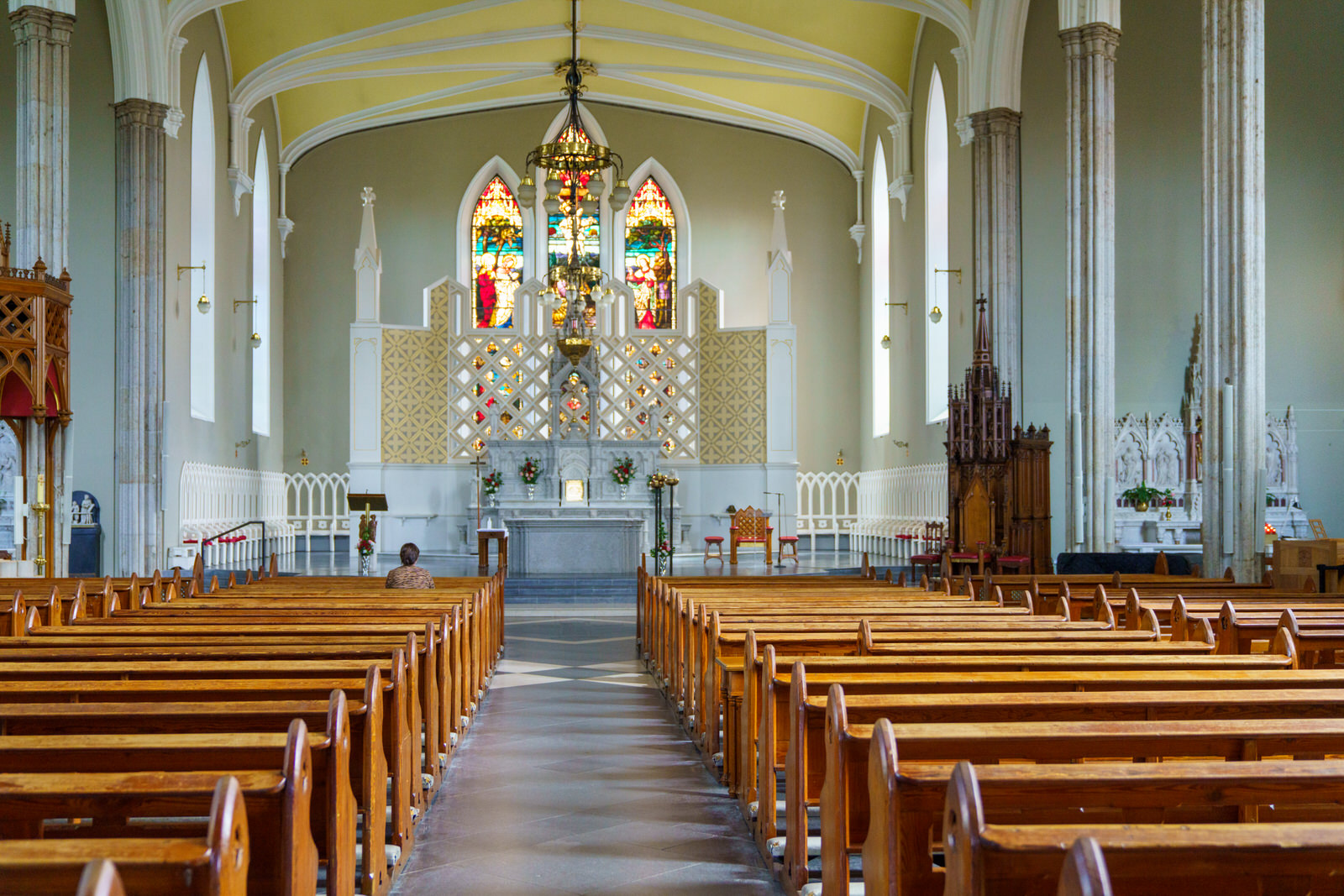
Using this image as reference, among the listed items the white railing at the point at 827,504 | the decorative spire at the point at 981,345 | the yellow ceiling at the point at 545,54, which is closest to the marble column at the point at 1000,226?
the decorative spire at the point at 981,345

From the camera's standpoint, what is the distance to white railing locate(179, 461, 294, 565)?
49.0ft

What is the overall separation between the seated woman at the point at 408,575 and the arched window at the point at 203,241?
9.04 m

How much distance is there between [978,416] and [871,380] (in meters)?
8.35

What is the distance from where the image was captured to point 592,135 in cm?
2103

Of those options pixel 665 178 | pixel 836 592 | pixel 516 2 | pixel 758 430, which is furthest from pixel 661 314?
pixel 836 592

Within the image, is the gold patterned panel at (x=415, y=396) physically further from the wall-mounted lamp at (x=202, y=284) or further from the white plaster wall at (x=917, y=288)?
the white plaster wall at (x=917, y=288)

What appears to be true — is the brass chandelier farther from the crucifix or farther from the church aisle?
the church aisle

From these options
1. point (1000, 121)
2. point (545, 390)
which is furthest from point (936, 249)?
point (545, 390)

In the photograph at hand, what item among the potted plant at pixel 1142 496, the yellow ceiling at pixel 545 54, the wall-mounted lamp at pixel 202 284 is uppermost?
the yellow ceiling at pixel 545 54

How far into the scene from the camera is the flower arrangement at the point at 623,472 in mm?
16969

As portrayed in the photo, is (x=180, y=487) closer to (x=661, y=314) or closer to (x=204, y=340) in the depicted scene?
(x=204, y=340)

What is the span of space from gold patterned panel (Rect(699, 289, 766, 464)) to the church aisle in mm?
11370

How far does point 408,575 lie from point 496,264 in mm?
13888

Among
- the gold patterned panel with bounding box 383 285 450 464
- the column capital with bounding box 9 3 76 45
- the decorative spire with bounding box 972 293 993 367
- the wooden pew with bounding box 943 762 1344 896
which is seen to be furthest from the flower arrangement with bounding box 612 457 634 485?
the wooden pew with bounding box 943 762 1344 896
